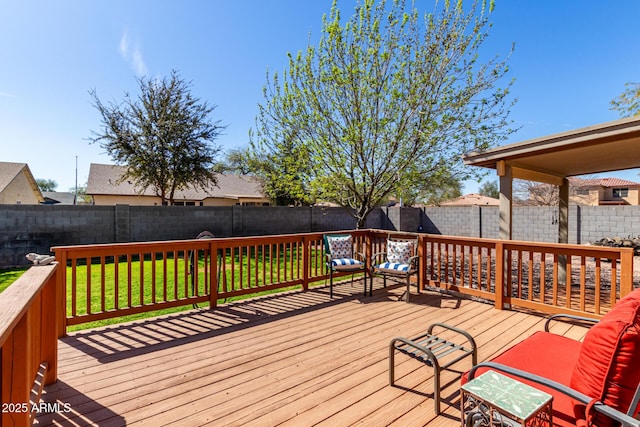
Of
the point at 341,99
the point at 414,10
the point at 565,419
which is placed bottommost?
the point at 565,419

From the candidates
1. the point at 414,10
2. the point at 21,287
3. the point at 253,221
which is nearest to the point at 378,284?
the point at 21,287

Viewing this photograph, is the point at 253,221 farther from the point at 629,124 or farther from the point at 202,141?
the point at 629,124

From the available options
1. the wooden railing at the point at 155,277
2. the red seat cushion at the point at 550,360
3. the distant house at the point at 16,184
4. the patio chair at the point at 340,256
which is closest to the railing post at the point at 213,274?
the wooden railing at the point at 155,277

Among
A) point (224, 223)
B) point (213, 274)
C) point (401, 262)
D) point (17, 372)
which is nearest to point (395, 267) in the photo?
point (401, 262)

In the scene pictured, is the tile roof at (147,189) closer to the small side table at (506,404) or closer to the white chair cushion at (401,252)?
the white chair cushion at (401,252)

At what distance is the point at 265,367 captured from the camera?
265 cm

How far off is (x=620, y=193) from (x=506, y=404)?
37.3 metres

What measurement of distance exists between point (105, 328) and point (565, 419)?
433 centimetres

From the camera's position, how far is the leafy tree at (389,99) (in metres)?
5.82

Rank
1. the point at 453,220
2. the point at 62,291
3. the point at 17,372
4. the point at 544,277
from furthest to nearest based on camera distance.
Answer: the point at 453,220 → the point at 544,277 → the point at 62,291 → the point at 17,372

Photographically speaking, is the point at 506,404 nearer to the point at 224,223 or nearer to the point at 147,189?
the point at 224,223

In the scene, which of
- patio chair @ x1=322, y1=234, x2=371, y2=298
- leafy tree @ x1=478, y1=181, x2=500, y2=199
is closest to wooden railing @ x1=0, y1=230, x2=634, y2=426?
patio chair @ x1=322, y1=234, x2=371, y2=298

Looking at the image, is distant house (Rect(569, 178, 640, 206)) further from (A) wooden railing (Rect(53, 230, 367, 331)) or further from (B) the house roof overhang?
(A) wooden railing (Rect(53, 230, 367, 331))

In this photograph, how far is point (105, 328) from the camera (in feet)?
11.6
